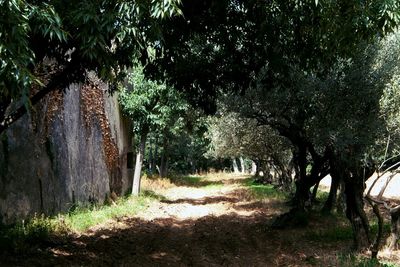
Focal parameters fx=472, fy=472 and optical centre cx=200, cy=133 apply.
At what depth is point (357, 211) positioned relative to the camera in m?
11.1

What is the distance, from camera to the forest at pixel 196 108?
5.57 m

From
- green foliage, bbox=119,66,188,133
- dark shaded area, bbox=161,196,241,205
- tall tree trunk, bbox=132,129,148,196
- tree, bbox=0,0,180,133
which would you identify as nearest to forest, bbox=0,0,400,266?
tree, bbox=0,0,180,133

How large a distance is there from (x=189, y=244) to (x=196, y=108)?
3.72 meters

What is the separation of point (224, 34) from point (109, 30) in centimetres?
505

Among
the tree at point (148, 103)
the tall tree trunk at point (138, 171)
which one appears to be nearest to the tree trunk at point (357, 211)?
the tree at point (148, 103)

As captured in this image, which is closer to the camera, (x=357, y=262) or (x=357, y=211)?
(x=357, y=262)

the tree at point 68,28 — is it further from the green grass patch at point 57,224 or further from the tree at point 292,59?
the green grass patch at point 57,224

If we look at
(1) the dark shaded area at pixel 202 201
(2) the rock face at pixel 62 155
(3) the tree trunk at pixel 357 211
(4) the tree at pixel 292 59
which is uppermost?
(4) the tree at pixel 292 59

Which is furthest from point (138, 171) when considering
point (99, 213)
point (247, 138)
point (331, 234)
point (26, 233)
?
point (26, 233)

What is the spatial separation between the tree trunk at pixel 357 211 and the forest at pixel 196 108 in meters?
0.03

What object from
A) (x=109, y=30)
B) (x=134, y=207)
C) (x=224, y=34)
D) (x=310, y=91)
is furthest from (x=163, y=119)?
(x=109, y=30)

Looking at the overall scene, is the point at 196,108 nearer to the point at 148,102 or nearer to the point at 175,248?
the point at 175,248

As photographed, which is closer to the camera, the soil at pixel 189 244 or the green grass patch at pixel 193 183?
the soil at pixel 189 244

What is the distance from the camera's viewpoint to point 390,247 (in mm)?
10984
